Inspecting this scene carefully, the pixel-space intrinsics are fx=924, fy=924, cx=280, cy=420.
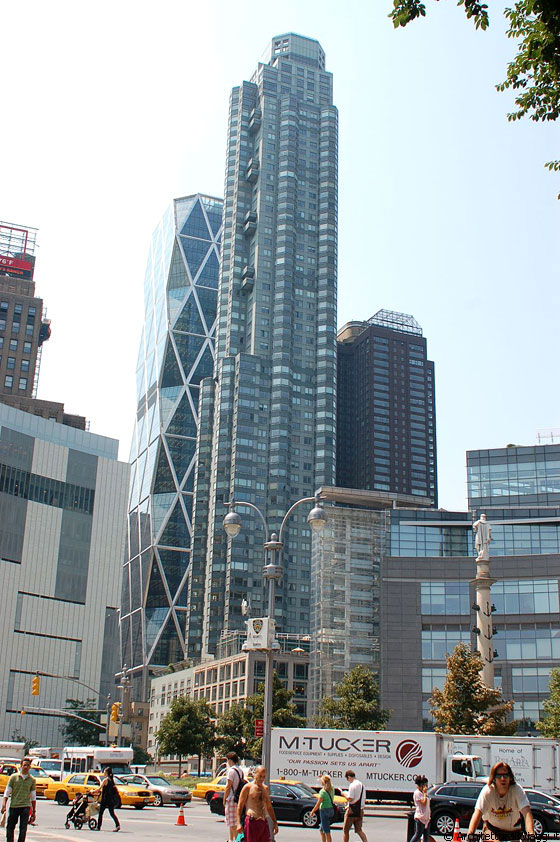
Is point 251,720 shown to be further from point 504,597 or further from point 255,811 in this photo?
point 255,811

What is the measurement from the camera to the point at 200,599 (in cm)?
18562

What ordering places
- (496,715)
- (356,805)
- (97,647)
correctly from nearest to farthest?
(356,805)
(496,715)
(97,647)

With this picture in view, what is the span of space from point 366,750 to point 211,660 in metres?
112

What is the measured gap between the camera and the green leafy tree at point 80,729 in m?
116

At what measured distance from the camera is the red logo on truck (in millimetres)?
44134

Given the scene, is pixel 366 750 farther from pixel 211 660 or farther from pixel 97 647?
pixel 211 660

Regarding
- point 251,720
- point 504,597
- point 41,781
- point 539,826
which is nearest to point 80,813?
point 539,826

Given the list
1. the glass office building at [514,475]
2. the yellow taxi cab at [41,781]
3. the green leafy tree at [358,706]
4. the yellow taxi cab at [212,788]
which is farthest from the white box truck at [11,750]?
the glass office building at [514,475]

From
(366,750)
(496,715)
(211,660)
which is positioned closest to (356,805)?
(366,750)

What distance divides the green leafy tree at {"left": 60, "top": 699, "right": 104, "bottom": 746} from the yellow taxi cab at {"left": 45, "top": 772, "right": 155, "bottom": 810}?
65.1 m

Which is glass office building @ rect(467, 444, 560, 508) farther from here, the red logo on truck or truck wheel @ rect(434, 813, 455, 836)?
truck wheel @ rect(434, 813, 455, 836)

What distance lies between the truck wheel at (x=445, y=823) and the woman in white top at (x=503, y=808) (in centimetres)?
2084

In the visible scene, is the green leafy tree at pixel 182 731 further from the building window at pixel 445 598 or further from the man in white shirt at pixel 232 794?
the man in white shirt at pixel 232 794

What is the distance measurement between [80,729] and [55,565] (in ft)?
85.4
